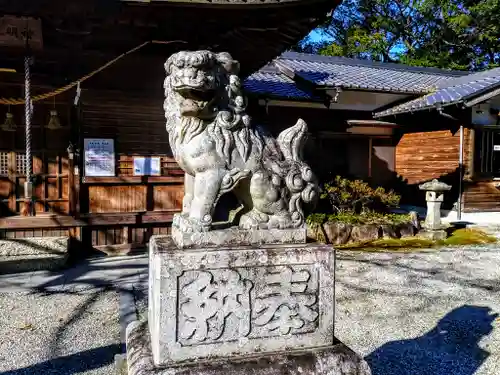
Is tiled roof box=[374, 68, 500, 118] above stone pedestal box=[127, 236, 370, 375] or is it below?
above

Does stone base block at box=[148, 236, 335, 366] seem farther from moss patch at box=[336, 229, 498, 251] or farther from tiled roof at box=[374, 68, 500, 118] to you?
tiled roof at box=[374, 68, 500, 118]

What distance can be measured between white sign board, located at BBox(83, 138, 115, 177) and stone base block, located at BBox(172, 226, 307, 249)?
4904mm

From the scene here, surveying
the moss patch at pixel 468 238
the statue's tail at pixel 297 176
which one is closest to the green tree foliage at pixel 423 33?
the moss patch at pixel 468 238

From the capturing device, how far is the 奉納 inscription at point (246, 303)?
2115mm

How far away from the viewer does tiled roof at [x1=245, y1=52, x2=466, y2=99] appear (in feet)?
35.6

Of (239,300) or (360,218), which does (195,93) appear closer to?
(239,300)

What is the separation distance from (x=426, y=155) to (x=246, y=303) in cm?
A: 1184

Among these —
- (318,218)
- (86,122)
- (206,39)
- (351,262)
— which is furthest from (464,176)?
(86,122)

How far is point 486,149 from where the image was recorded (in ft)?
38.6

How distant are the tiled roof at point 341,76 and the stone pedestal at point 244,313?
7978 mm

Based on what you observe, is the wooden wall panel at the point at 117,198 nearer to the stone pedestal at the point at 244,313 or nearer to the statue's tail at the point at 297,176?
the stone pedestal at the point at 244,313

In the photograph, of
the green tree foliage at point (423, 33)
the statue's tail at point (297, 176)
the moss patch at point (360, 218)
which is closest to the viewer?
the statue's tail at point (297, 176)

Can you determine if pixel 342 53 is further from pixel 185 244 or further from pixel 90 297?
pixel 185 244

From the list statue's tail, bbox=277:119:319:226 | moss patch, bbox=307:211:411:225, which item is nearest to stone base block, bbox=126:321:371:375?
statue's tail, bbox=277:119:319:226
